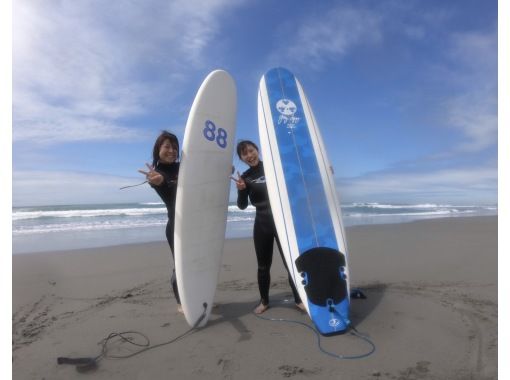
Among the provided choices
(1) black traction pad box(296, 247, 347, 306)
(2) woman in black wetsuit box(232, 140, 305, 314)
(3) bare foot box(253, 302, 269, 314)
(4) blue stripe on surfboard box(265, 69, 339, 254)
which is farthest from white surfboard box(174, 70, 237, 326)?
(1) black traction pad box(296, 247, 347, 306)

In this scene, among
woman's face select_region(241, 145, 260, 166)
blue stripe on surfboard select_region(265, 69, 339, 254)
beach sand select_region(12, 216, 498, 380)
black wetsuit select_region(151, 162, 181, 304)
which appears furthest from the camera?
woman's face select_region(241, 145, 260, 166)

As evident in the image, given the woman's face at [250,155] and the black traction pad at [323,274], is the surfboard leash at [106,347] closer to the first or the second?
the black traction pad at [323,274]

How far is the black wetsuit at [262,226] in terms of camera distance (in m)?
3.08

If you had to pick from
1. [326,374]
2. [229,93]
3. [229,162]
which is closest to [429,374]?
[326,374]

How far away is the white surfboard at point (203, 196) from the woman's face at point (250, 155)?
189mm

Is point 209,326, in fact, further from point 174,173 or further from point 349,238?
point 349,238

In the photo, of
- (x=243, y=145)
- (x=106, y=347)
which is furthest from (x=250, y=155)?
(x=106, y=347)

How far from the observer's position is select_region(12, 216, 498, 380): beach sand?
2.14 metres

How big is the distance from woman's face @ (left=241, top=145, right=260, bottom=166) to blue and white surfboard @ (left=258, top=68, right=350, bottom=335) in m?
0.13

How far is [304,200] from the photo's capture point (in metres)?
3.21

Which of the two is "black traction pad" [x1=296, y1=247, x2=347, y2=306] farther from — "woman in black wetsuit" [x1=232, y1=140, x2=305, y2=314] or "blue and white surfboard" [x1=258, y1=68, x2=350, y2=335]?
"woman in black wetsuit" [x1=232, y1=140, x2=305, y2=314]

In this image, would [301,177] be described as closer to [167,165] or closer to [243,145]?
[243,145]

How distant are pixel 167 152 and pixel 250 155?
0.78 metres

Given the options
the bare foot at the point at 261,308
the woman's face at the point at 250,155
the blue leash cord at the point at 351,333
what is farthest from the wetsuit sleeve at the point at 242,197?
the blue leash cord at the point at 351,333
